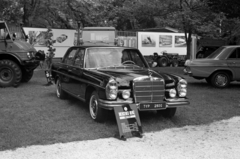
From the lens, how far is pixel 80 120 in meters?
6.57

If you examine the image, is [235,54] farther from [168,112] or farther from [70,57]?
[70,57]

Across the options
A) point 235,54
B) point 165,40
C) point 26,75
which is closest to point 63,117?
point 26,75

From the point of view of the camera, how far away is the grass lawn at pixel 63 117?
214 inches

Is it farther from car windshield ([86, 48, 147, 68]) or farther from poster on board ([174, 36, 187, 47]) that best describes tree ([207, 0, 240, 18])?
poster on board ([174, 36, 187, 47])

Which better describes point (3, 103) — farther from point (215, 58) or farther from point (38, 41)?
point (38, 41)

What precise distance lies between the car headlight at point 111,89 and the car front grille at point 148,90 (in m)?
0.42

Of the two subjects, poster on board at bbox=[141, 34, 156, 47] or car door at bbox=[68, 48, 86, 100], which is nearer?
car door at bbox=[68, 48, 86, 100]

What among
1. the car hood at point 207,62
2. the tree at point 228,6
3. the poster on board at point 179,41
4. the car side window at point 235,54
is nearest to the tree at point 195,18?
the tree at point 228,6

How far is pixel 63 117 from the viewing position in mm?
6820

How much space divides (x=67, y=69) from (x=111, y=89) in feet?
8.39

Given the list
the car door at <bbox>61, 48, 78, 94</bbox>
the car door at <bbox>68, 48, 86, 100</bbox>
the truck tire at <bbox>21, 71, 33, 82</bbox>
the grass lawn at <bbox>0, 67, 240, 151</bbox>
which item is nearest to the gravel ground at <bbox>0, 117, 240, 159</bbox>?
the grass lawn at <bbox>0, 67, 240, 151</bbox>

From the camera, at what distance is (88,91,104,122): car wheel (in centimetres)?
618

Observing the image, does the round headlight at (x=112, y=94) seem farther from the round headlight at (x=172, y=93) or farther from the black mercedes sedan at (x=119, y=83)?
the round headlight at (x=172, y=93)

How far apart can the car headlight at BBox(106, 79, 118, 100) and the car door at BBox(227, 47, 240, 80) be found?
7161 millimetres
